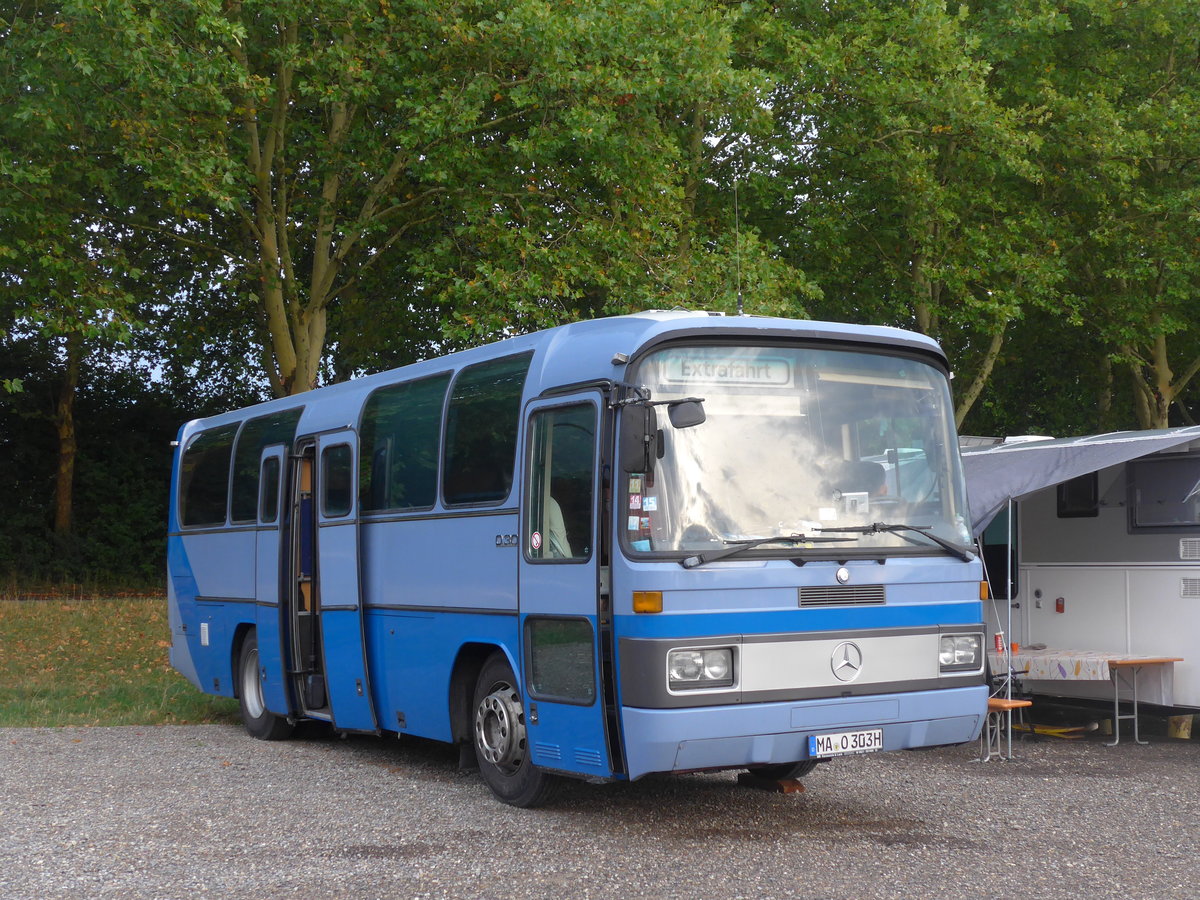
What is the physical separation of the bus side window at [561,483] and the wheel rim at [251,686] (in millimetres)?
5217

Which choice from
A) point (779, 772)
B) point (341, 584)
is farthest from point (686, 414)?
point (341, 584)

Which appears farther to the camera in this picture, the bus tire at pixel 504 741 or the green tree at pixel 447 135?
the green tree at pixel 447 135

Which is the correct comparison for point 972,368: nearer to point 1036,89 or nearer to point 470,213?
point 1036,89

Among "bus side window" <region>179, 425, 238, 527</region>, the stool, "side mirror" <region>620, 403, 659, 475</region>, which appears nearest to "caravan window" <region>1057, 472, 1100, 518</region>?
the stool

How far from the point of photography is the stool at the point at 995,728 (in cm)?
1084

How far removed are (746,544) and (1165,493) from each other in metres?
6.00

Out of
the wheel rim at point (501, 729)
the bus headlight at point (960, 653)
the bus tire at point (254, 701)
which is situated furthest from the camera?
the bus tire at point (254, 701)

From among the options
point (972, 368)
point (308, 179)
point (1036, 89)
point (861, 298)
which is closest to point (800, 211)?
point (861, 298)

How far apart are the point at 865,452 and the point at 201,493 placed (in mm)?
7957

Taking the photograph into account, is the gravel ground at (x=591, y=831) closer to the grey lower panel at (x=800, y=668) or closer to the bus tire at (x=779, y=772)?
the bus tire at (x=779, y=772)

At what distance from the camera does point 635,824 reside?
837 centimetres

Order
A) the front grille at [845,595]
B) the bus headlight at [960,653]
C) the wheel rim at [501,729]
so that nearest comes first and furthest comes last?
1. the front grille at [845,595]
2. the bus headlight at [960,653]
3. the wheel rim at [501,729]

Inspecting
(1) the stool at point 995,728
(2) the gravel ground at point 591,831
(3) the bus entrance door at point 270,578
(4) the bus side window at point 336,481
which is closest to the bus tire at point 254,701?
(3) the bus entrance door at point 270,578

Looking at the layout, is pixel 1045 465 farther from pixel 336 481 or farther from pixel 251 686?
pixel 251 686
